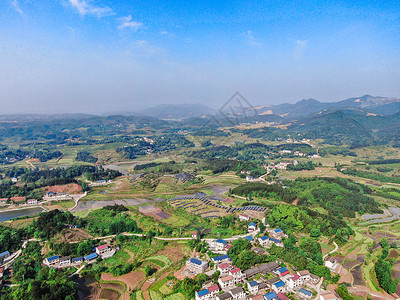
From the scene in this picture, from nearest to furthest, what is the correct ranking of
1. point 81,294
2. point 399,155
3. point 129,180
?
point 81,294
point 129,180
point 399,155

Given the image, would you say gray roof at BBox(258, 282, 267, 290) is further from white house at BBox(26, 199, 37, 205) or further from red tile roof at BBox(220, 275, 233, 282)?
white house at BBox(26, 199, 37, 205)

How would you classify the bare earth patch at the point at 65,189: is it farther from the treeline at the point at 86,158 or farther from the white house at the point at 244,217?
the white house at the point at 244,217

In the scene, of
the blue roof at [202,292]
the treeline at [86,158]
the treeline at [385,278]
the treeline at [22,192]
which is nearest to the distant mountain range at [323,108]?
the treeline at [86,158]

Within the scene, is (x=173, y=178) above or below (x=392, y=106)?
below

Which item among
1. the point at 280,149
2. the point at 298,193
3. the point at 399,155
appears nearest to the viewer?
the point at 298,193

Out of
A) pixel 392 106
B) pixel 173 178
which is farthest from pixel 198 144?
pixel 392 106

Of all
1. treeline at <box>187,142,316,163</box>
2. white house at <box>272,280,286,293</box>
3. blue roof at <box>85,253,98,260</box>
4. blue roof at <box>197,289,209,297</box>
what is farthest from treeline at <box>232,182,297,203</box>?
treeline at <box>187,142,316,163</box>

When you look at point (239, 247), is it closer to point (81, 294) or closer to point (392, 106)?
point (81, 294)

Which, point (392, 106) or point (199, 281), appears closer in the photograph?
point (199, 281)
